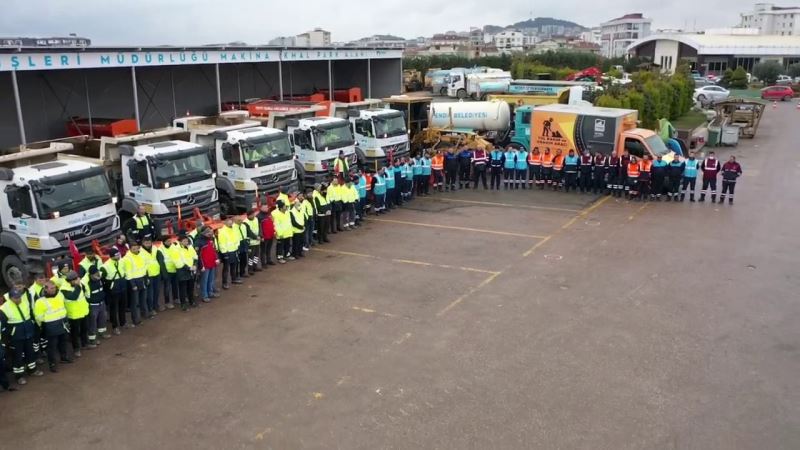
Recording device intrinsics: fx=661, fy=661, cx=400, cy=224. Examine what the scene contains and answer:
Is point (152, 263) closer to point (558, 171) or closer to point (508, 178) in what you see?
point (508, 178)

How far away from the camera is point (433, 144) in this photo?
25906mm

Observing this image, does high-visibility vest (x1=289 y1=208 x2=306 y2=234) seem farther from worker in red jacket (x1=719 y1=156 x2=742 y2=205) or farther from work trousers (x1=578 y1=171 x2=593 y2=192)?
worker in red jacket (x1=719 y1=156 x2=742 y2=205)

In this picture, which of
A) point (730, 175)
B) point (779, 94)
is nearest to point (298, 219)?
point (730, 175)

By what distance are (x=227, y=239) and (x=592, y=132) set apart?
13.8m

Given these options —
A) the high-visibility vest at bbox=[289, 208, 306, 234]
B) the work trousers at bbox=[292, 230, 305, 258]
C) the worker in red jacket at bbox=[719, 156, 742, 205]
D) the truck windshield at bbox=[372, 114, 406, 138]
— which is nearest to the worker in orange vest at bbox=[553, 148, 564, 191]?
the worker in red jacket at bbox=[719, 156, 742, 205]

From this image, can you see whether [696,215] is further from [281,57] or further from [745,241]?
→ [281,57]

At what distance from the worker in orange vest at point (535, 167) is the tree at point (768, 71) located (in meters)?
61.4

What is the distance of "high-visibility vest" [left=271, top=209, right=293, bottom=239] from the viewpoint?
1404 cm

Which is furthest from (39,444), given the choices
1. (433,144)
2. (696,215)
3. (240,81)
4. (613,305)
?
(240,81)

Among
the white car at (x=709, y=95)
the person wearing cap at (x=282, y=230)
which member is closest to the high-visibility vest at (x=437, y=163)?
the person wearing cap at (x=282, y=230)

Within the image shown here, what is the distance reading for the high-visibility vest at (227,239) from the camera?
12727 mm

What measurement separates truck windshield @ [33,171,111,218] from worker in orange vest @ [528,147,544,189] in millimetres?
13361

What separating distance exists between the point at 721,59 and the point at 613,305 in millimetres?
83291

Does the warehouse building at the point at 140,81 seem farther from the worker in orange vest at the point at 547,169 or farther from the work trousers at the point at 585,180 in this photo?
the work trousers at the point at 585,180
